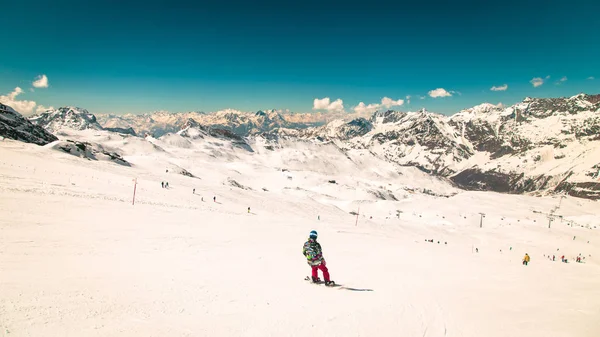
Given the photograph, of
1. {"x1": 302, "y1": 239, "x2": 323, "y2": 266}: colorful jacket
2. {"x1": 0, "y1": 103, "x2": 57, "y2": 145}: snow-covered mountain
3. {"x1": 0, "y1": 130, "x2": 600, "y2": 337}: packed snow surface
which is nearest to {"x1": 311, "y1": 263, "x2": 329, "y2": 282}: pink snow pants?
{"x1": 302, "y1": 239, "x2": 323, "y2": 266}: colorful jacket

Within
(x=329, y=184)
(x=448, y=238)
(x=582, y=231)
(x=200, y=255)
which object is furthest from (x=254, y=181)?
(x=200, y=255)

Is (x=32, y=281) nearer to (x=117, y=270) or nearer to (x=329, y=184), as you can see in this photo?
(x=117, y=270)

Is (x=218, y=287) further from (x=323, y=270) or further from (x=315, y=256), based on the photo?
(x=323, y=270)

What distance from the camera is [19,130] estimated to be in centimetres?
9688

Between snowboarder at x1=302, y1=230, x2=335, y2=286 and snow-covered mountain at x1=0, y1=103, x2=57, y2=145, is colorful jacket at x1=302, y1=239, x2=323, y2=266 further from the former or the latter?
snow-covered mountain at x1=0, y1=103, x2=57, y2=145

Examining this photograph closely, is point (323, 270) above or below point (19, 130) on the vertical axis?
below

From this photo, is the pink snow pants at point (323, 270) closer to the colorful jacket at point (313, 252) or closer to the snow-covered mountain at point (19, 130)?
the colorful jacket at point (313, 252)

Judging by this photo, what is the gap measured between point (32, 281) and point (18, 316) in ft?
8.01

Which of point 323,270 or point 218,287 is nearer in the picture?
point 218,287

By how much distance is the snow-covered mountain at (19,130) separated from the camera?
91044mm

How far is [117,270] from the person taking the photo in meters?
9.99

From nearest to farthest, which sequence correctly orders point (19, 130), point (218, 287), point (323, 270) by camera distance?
1. point (218, 287)
2. point (323, 270)
3. point (19, 130)

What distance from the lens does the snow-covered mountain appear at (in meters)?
91.0

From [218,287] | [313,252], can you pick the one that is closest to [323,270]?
[313,252]
